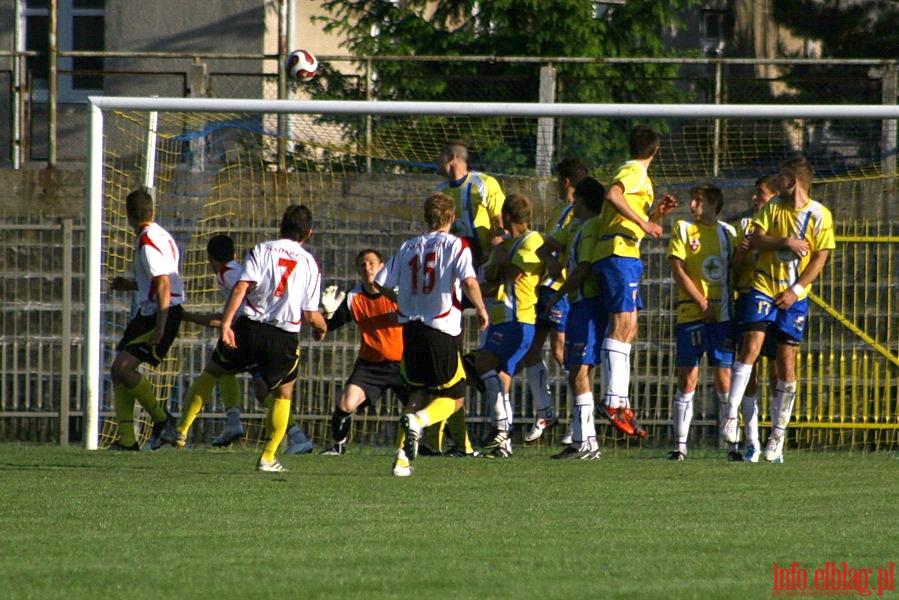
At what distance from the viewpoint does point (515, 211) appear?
10367 millimetres

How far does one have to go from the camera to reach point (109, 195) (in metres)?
11.8

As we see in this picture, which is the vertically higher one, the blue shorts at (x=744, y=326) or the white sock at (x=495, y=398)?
the blue shorts at (x=744, y=326)

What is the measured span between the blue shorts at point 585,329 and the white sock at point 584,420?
10.1 inches

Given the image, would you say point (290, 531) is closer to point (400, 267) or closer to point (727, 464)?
point (400, 267)

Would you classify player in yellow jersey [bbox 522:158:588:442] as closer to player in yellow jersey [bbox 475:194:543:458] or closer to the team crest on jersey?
player in yellow jersey [bbox 475:194:543:458]

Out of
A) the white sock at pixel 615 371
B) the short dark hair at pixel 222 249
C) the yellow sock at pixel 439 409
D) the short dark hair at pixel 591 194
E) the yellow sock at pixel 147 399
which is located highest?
the short dark hair at pixel 591 194

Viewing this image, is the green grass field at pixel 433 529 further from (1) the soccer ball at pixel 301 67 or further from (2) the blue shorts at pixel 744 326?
(1) the soccer ball at pixel 301 67

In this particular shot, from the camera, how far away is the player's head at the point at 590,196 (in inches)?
392

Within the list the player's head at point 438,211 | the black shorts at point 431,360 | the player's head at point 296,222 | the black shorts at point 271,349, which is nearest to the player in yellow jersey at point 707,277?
the player's head at point 438,211

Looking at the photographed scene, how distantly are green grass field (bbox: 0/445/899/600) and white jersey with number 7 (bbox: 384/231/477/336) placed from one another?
984 millimetres

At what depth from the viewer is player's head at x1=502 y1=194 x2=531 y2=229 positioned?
10375 millimetres

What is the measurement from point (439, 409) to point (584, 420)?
1.77 metres

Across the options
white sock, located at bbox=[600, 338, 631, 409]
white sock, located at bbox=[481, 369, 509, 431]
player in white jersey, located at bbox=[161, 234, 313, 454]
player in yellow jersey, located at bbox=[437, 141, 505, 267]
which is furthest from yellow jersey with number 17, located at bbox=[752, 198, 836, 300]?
player in white jersey, located at bbox=[161, 234, 313, 454]

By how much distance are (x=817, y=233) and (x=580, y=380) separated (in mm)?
1941
